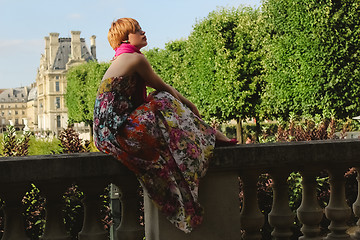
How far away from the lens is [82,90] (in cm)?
6775

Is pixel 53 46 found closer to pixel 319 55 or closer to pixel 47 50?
pixel 47 50

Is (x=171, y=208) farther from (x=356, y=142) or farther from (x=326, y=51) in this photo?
(x=326, y=51)

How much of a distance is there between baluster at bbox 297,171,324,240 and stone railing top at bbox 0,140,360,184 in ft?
0.40

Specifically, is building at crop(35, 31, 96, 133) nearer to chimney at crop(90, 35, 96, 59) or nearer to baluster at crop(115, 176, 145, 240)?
chimney at crop(90, 35, 96, 59)

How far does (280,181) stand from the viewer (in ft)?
12.7

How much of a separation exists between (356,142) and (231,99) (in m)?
27.7

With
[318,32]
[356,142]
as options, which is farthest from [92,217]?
[318,32]

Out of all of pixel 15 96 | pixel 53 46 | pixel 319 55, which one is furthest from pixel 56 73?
pixel 319 55

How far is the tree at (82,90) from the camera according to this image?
205ft

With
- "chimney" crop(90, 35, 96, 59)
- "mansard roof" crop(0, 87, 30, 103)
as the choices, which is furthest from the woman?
"mansard roof" crop(0, 87, 30, 103)

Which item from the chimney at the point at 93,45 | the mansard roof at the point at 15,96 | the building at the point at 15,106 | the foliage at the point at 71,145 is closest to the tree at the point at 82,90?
the chimney at the point at 93,45

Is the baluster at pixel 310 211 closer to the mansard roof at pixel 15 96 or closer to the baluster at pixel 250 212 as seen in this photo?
the baluster at pixel 250 212

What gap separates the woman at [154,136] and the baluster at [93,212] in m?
0.25

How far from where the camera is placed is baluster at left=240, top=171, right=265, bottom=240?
374cm
